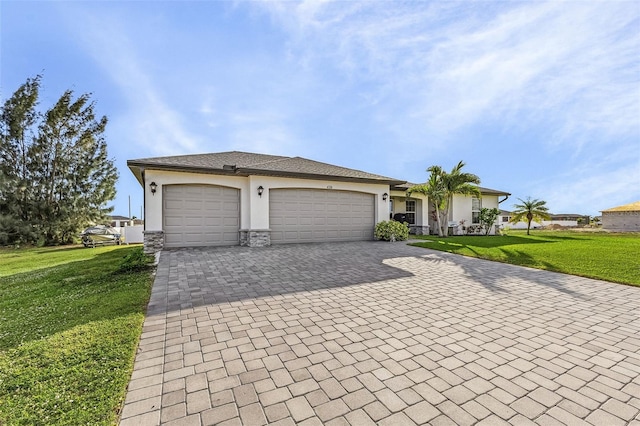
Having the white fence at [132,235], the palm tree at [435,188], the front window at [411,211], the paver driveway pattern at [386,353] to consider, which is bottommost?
the paver driveway pattern at [386,353]

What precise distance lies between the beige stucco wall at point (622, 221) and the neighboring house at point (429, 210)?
46.2 feet

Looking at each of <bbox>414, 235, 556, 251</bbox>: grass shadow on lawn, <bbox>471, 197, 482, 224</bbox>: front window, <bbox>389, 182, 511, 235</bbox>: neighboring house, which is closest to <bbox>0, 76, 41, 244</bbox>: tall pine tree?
<bbox>389, 182, 511, 235</bbox>: neighboring house

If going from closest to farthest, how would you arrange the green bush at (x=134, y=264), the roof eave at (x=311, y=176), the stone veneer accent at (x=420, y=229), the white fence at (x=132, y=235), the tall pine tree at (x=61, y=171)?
the green bush at (x=134, y=264)
the roof eave at (x=311, y=176)
the tall pine tree at (x=61, y=171)
the stone veneer accent at (x=420, y=229)
the white fence at (x=132, y=235)

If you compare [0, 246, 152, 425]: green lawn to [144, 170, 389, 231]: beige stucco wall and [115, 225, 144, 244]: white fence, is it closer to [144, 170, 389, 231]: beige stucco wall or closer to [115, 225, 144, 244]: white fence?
[144, 170, 389, 231]: beige stucco wall

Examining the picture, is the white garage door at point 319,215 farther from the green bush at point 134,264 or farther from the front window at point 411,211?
the front window at point 411,211

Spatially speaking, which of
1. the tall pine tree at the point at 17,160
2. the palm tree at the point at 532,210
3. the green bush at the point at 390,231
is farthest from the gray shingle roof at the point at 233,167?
the palm tree at the point at 532,210

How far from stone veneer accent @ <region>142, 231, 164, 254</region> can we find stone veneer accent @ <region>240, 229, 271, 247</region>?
9.42 ft

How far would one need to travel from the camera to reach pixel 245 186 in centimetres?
1134

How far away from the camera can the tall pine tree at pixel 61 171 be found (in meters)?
16.7

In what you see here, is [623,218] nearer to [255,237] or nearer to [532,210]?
[532,210]

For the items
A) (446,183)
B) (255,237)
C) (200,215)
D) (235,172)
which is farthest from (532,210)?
(200,215)

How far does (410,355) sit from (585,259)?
855 cm

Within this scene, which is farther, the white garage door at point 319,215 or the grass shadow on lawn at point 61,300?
the white garage door at point 319,215

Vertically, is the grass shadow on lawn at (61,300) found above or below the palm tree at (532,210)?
below
